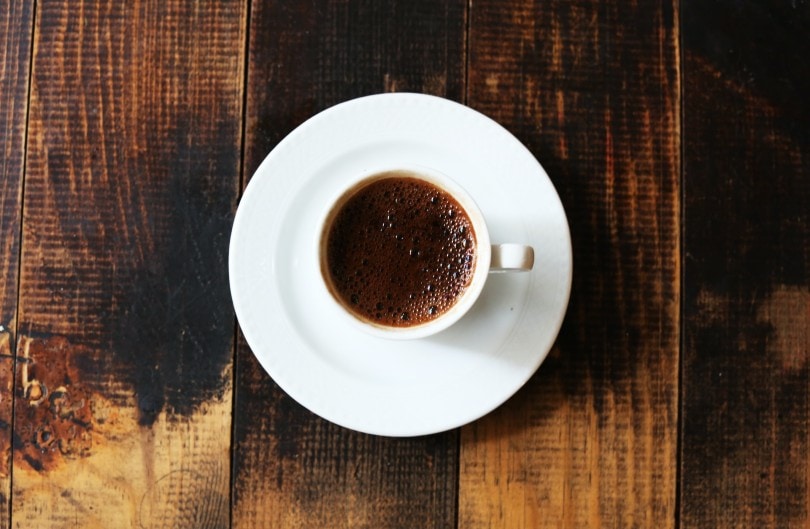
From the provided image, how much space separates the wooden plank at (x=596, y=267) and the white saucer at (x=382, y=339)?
0.12 metres

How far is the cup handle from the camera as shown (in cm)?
83

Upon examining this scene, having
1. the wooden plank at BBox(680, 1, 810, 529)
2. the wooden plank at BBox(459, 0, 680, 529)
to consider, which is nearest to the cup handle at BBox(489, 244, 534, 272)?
the wooden plank at BBox(459, 0, 680, 529)

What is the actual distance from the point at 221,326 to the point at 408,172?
1.21 ft

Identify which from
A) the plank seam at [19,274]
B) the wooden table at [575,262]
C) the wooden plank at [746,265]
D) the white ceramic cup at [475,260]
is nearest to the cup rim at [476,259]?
the white ceramic cup at [475,260]

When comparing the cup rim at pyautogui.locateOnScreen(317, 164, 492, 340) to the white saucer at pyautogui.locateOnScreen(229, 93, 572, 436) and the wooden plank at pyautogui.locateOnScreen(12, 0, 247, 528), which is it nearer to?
the white saucer at pyautogui.locateOnScreen(229, 93, 572, 436)

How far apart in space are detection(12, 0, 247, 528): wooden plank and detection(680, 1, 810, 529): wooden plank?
69 cm

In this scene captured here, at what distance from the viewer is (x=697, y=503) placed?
1.03 meters

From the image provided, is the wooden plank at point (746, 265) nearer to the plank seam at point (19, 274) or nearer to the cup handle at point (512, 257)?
the cup handle at point (512, 257)

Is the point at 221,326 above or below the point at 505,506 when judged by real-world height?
above

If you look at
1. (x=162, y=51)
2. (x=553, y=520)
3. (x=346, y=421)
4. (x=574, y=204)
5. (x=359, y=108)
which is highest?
(x=162, y=51)

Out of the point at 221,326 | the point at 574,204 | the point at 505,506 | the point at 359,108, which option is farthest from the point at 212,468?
the point at 574,204

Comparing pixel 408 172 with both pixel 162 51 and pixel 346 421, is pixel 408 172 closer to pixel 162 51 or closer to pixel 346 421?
pixel 346 421

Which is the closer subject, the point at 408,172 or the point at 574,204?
the point at 408,172

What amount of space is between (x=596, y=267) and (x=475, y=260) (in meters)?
0.23
